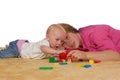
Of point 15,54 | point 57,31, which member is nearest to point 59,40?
point 57,31

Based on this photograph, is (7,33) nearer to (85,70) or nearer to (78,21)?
(78,21)

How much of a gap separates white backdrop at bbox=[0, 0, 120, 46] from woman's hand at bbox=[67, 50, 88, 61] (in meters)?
0.69

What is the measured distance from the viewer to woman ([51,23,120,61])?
1.95 m

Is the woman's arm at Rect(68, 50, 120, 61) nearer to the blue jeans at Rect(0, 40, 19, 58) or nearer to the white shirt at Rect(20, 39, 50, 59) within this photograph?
the white shirt at Rect(20, 39, 50, 59)

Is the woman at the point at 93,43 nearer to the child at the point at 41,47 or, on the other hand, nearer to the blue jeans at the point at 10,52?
the child at the point at 41,47

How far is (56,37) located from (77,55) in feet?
0.66

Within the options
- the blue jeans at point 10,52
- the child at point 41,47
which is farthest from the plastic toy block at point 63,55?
the blue jeans at point 10,52

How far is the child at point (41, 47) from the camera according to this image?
206 cm

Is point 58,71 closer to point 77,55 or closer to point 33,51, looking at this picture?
point 77,55

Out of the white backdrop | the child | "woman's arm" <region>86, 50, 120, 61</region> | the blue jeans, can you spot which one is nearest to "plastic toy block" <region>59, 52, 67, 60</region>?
the child

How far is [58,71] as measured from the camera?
174 cm

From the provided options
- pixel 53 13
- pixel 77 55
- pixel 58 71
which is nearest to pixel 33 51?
pixel 77 55

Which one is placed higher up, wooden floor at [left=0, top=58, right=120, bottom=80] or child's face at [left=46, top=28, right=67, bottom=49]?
child's face at [left=46, top=28, right=67, bottom=49]

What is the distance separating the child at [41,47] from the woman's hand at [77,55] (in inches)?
3.8
